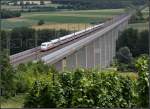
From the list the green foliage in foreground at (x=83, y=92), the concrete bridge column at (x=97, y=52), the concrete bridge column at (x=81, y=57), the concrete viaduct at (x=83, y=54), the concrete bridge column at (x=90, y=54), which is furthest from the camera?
the concrete bridge column at (x=81, y=57)

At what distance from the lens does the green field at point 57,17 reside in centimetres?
336

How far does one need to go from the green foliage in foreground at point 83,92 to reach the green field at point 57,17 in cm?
44

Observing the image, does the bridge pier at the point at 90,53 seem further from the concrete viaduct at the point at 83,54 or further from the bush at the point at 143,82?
the bush at the point at 143,82

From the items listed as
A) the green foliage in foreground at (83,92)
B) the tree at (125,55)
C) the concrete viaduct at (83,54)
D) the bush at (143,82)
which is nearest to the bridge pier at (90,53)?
the concrete viaduct at (83,54)

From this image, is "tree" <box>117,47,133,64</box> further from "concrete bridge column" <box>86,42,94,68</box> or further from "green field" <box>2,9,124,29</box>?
"concrete bridge column" <box>86,42,94,68</box>

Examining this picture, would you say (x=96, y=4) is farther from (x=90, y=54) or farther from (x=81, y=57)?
(x=81, y=57)

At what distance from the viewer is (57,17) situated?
3686 millimetres

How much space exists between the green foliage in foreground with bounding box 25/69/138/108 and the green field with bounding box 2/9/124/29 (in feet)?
1.44

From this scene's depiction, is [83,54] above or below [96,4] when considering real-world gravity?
below

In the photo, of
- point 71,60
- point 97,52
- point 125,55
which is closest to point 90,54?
point 97,52

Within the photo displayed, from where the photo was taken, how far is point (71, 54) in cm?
638

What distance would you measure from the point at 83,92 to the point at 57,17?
2.48ft

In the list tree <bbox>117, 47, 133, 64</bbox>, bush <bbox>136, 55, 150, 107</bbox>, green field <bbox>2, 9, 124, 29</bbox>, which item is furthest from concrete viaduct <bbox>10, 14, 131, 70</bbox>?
bush <bbox>136, 55, 150, 107</bbox>

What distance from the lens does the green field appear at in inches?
132
